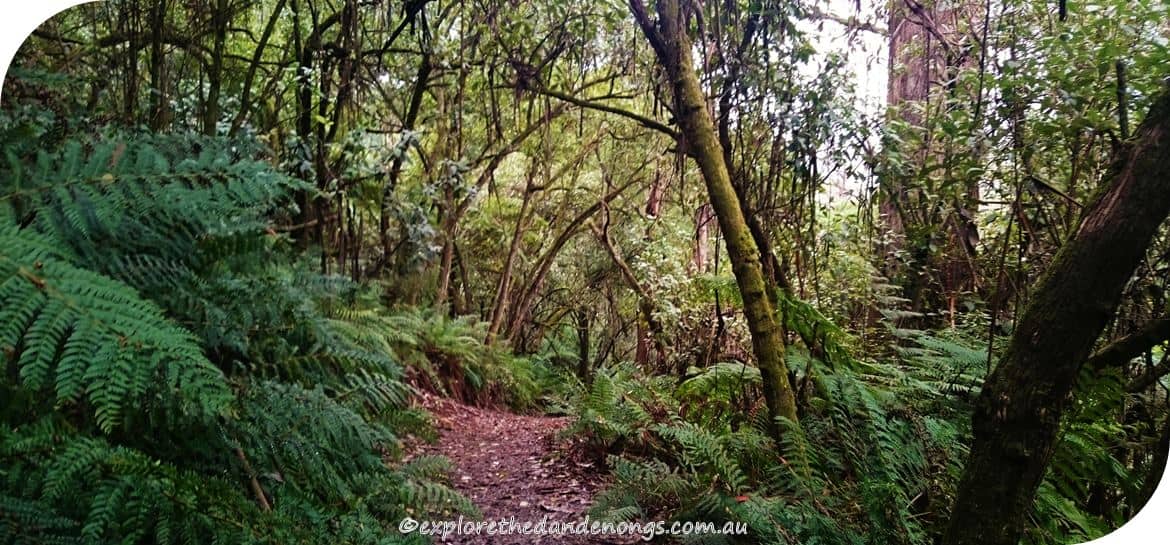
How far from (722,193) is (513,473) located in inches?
57.9

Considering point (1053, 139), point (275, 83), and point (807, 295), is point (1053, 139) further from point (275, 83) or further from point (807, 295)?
point (275, 83)

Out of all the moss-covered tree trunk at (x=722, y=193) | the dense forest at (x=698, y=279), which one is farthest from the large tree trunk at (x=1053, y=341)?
the moss-covered tree trunk at (x=722, y=193)

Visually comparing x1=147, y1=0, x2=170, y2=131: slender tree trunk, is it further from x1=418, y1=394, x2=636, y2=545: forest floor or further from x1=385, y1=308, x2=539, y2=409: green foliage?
x1=418, y1=394, x2=636, y2=545: forest floor

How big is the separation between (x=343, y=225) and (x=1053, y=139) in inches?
102

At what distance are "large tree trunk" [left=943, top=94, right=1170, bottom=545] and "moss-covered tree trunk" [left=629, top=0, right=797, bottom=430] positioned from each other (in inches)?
34.3

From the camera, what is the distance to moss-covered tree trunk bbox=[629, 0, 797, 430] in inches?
99.3

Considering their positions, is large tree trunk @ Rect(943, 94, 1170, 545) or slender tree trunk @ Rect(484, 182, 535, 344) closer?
large tree trunk @ Rect(943, 94, 1170, 545)

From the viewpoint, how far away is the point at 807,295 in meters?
3.23

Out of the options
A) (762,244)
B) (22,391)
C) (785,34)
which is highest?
(785,34)

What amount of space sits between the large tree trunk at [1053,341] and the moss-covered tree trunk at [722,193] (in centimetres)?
87

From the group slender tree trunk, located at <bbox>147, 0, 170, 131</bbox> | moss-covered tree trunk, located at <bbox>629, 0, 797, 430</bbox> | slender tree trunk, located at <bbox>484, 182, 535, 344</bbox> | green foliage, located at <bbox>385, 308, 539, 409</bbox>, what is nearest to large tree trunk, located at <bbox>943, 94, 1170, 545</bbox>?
moss-covered tree trunk, located at <bbox>629, 0, 797, 430</bbox>

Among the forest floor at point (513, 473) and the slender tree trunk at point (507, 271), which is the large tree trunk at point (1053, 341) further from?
the slender tree trunk at point (507, 271)

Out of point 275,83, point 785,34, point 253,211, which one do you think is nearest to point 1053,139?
point 785,34

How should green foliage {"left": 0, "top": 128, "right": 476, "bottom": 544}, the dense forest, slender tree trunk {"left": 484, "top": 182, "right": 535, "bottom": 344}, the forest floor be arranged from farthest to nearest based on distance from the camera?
slender tree trunk {"left": 484, "top": 182, "right": 535, "bottom": 344} → the forest floor → the dense forest → green foliage {"left": 0, "top": 128, "right": 476, "bottom": 544}
